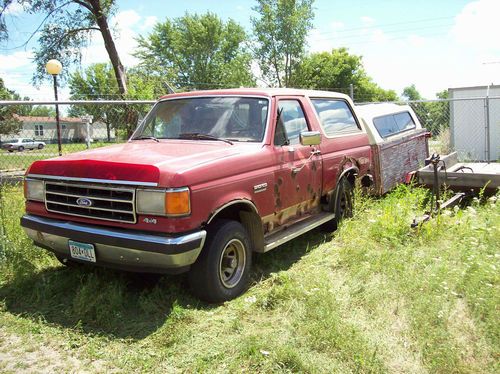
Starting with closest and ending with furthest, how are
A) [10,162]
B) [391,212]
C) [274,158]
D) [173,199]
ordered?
[173,199] < [274,158] < [391,212] < [10,162]

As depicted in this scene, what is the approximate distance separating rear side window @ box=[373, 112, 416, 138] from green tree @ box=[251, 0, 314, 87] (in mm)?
29085

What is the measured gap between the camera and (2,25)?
14031mm

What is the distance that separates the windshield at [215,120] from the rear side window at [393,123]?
325 centimetres

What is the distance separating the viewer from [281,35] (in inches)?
1407

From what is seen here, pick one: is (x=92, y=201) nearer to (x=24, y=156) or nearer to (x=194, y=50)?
(x=24, y=156)

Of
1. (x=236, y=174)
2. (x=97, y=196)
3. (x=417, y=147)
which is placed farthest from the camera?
(x=417, y=147)

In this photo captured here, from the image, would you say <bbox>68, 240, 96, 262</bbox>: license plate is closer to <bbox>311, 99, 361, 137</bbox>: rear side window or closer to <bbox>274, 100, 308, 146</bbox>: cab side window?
<bbox>274, 100, 308, 146</bbox>: cab side window

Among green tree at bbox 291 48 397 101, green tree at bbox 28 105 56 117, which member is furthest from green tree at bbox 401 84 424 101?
green tree at bbox 28 105 56 117

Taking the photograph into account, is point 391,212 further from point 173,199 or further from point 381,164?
point 173,199

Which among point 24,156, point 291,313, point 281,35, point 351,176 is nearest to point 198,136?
point 291,313

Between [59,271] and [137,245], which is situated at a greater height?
[137,245]

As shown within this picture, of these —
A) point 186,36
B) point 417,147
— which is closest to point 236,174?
point 417,147

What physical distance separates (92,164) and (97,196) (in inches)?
10.9

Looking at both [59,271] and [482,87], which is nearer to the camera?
[59,271]
